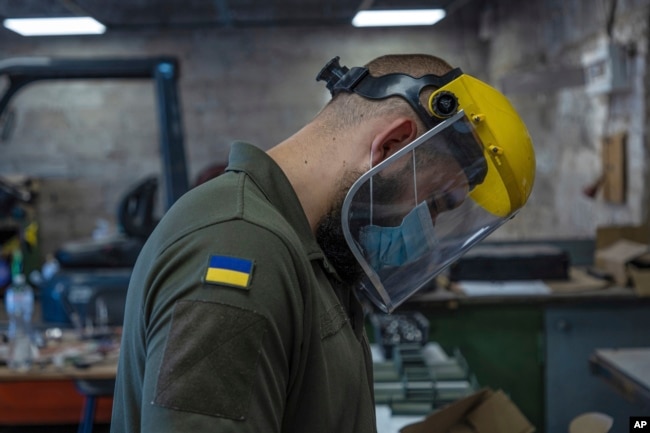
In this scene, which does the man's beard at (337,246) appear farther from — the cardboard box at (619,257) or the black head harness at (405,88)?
the cardboard box at (619,257)

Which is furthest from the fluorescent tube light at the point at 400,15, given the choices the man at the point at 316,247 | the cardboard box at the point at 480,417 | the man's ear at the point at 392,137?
the man's ear at the point at 392,137

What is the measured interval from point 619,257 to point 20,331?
9.33 ft

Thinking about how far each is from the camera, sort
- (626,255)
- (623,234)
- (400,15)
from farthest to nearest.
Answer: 1. (400,15)
2. (623,234)
3. (626,255)

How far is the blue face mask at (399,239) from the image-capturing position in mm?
1226

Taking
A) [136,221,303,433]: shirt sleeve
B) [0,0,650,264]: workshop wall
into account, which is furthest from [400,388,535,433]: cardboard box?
[0,0,650,264]: workshop wall

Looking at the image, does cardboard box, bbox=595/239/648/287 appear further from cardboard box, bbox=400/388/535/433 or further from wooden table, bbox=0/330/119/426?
wooden table, bbox=0/330/119/426

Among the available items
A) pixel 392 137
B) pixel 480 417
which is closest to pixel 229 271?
pixel 392 137

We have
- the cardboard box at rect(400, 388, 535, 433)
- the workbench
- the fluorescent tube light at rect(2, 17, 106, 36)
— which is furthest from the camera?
the fluorescent tube light at rect(2, 17, 106, 36)

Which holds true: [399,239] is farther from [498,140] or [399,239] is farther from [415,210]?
[498,140]

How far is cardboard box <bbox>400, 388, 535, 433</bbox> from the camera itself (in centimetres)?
168

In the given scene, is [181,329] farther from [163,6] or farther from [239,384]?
[163,6]

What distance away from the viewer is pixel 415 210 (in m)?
1.22

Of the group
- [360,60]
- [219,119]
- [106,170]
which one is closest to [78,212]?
[106,170]

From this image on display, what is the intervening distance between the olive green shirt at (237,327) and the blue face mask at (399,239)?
13cm
